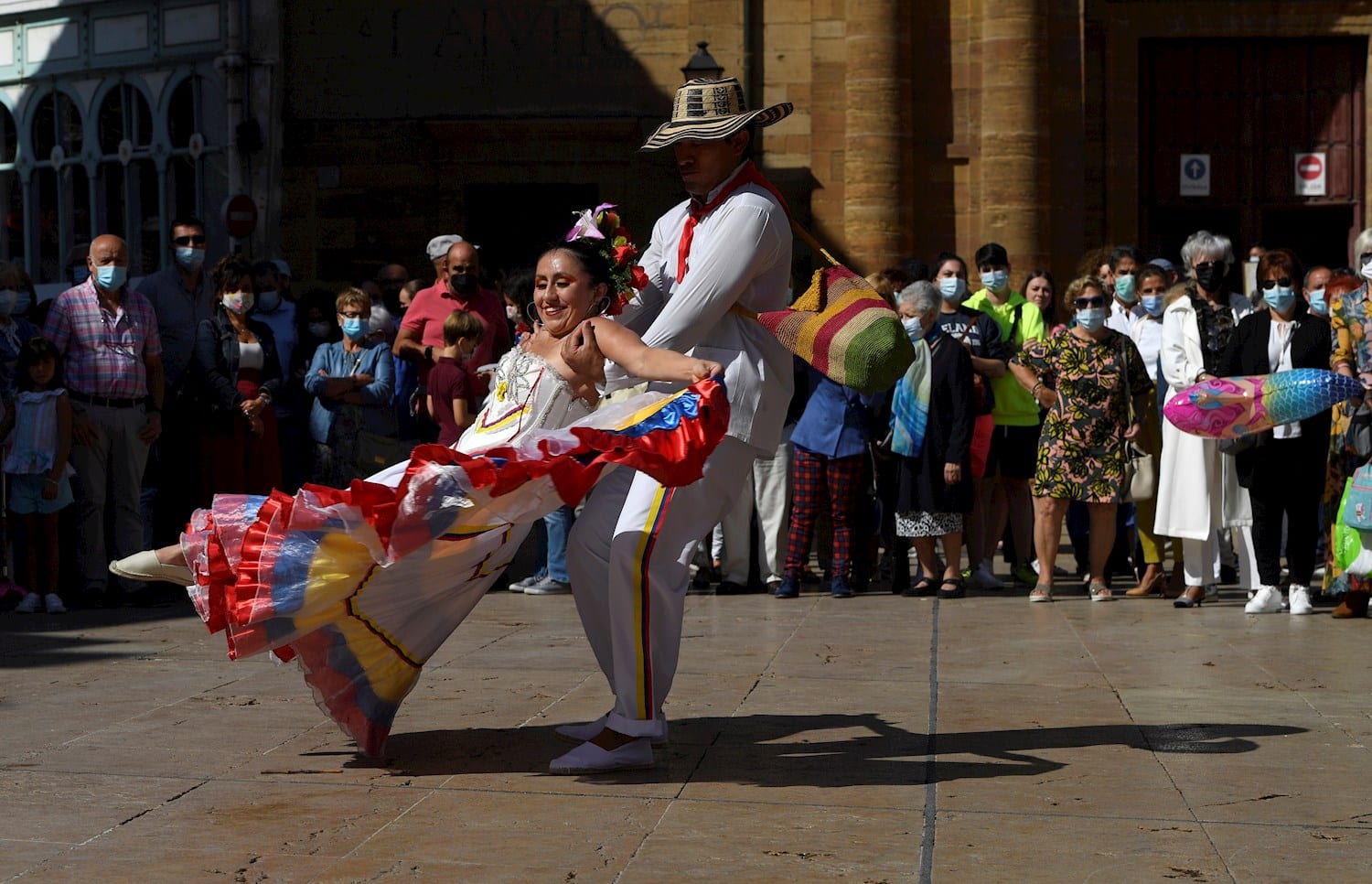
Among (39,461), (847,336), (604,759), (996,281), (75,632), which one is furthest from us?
(996,281)

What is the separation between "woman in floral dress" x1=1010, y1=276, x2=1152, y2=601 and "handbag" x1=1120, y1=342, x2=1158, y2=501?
0.05 ft

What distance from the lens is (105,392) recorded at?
1120cm

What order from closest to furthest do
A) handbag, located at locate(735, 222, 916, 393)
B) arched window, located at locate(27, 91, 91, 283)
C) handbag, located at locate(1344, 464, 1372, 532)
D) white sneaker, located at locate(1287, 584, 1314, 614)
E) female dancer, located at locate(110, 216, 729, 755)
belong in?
female dancer, located at locate(110, 216, 729, 755) → handbag, located at locate(735, 222, 916, 393) → handbag, located at locate(1344, 464, 1372, 532) → white sneaker, located at locate(1287, 584, 1314, 614) → arched window, located at locate(27, 91, 91, 283)

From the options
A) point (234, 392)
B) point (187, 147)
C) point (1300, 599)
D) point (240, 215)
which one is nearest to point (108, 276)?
point (234, 392)

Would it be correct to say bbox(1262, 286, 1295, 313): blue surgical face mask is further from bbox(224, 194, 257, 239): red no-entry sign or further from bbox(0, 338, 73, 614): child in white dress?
bbox(224, 194, 257, 239): red no-entry sign

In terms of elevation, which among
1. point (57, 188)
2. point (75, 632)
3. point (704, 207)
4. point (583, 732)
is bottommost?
point (75, 632)

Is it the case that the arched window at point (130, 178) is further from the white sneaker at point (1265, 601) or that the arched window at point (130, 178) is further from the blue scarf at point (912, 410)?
the white sneaker at point (1265, 601)

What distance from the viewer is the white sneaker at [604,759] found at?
5875 mm

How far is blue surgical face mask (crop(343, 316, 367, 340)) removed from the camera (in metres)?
12.6

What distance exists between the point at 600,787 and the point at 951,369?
6.66m

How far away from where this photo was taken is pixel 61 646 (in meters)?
9.20

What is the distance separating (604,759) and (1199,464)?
633cm

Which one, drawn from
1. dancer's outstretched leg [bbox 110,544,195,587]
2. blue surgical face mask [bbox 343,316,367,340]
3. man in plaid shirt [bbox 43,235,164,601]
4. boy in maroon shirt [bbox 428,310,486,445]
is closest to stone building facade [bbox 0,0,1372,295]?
blue surgical face mask [bbox 343,316,367,340]

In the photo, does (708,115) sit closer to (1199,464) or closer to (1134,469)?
(1199,464)
